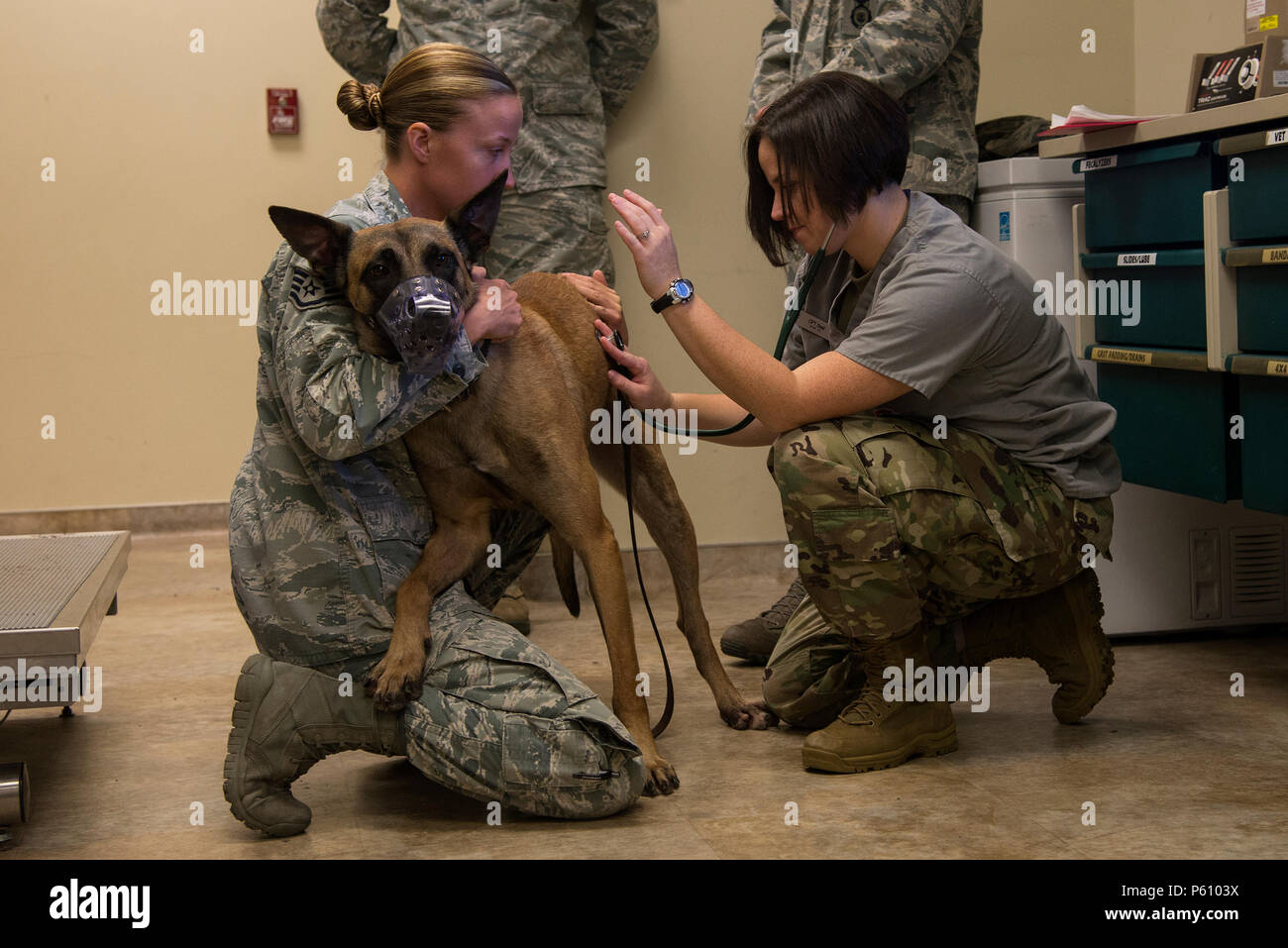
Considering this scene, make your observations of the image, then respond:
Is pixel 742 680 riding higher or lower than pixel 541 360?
lower

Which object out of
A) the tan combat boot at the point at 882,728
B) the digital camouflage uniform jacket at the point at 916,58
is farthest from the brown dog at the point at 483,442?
the digital camouflage uniform jacket at the point at 916,58

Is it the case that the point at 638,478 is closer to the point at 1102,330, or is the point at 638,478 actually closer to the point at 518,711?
the point at 518,711

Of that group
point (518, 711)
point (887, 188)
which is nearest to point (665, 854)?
point (518, 711)

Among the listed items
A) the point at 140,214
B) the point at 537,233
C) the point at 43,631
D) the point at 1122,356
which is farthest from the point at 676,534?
the point at 140,214

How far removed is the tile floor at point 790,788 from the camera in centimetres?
185

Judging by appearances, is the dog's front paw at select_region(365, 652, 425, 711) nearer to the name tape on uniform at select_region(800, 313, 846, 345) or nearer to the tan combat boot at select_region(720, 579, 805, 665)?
the name tape on uniform at select_region(800, 313, 846, 345)

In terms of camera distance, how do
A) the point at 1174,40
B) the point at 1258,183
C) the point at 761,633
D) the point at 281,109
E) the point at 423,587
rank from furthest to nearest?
the point at 281,109
the point at 1174,40
the point at 761,633
the point at 1258,183
the point at 423,587

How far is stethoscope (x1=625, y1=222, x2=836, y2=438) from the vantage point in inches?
91.0

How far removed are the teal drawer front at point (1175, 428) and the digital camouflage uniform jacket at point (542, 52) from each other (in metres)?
1.61

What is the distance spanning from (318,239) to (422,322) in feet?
0.85

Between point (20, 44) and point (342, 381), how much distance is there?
3726 millimetres

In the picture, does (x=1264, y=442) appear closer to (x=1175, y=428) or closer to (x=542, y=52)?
(x=1175, y=428)

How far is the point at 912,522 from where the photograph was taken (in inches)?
83.2

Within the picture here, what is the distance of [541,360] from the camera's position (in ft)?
7.28
